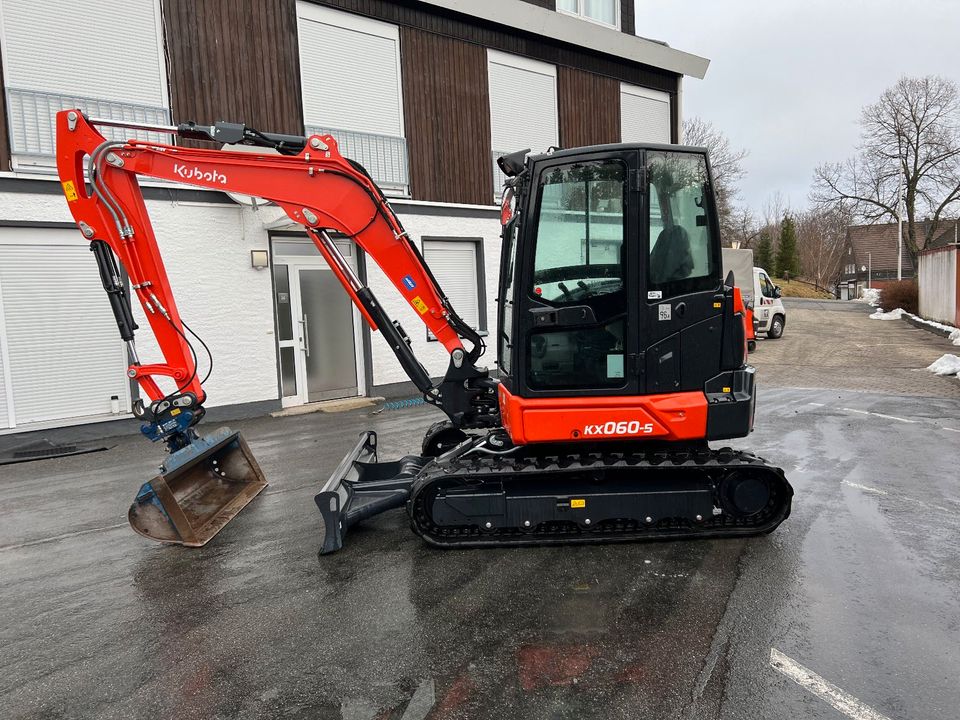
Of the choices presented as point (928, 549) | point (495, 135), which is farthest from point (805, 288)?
point (928, 549)

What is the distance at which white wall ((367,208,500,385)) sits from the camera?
12570 mm

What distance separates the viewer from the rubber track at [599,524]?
4.62m

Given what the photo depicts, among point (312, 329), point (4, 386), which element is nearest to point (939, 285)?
point (312, 329)

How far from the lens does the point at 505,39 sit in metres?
14.2

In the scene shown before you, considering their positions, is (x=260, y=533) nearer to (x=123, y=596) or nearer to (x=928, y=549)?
(x=123, y=596)

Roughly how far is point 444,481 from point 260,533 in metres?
1.78

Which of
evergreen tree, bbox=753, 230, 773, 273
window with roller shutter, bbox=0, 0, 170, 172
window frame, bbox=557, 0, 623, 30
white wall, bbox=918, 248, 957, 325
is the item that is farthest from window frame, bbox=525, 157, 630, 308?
evergreen tree, bbox=753, 230, 773, 273

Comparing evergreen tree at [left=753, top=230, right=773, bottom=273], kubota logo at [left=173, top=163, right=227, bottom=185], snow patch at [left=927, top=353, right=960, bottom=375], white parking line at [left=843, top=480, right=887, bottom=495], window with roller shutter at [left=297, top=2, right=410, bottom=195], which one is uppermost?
window with roller shutter at [left=297, top=2, right=410, bottom=195]

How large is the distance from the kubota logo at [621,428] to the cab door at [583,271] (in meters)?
0.22

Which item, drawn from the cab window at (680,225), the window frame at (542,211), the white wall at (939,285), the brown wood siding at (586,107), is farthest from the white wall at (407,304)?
the white wall at (939,285)

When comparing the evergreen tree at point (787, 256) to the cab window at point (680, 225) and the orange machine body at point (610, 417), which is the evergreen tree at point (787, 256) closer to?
the cab window at point (680, 225)

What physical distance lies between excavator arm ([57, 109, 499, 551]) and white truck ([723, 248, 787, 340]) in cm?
1494

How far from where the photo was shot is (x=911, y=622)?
142 inches

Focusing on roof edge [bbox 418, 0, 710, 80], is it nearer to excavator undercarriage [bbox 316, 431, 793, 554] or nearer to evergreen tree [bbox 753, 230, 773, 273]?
excavator undercarriage [bbox 316, 431, 793, 554]
